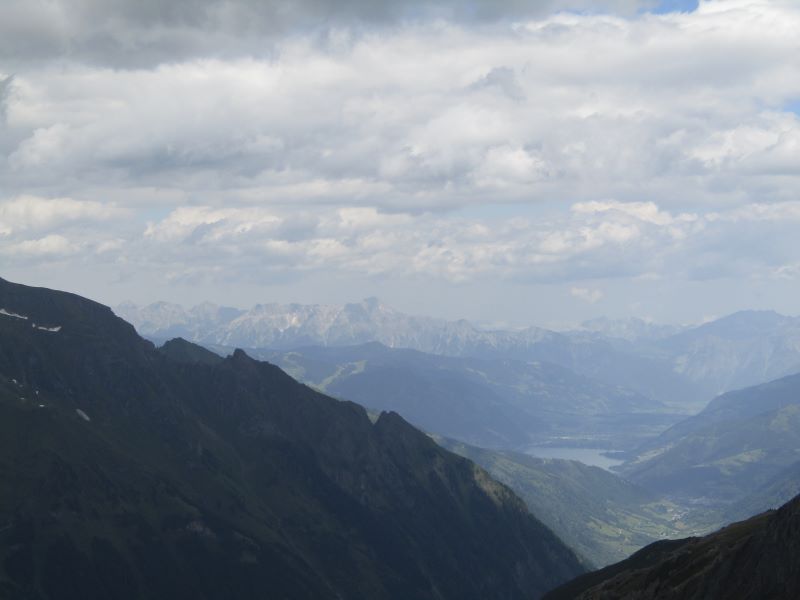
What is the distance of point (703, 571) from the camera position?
171m

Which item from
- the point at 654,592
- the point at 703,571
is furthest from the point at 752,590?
the point at 654,592

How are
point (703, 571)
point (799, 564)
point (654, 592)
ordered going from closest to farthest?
1. point (799, 564)
2. point (703, 571)
3. point (654, 592)

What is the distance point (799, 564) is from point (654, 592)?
50491mm

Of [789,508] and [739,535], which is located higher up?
[789,508]

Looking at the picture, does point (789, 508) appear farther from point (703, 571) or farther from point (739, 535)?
point (739, 535)

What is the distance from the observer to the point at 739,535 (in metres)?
198

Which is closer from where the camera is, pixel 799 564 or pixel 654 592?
pixel 799 564

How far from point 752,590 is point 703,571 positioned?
22238mm

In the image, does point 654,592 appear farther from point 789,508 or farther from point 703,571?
point 789,508

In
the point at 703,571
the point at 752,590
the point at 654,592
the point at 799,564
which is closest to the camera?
the point at 799,564

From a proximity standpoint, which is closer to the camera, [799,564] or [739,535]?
[799,564]

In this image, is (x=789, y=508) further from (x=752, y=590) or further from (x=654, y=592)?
(x=654, y=592)

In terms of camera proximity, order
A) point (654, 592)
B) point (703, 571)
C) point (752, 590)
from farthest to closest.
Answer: point (654, 592) < point (703, 571) < point (752, 590)

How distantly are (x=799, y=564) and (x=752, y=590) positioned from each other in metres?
11.6
